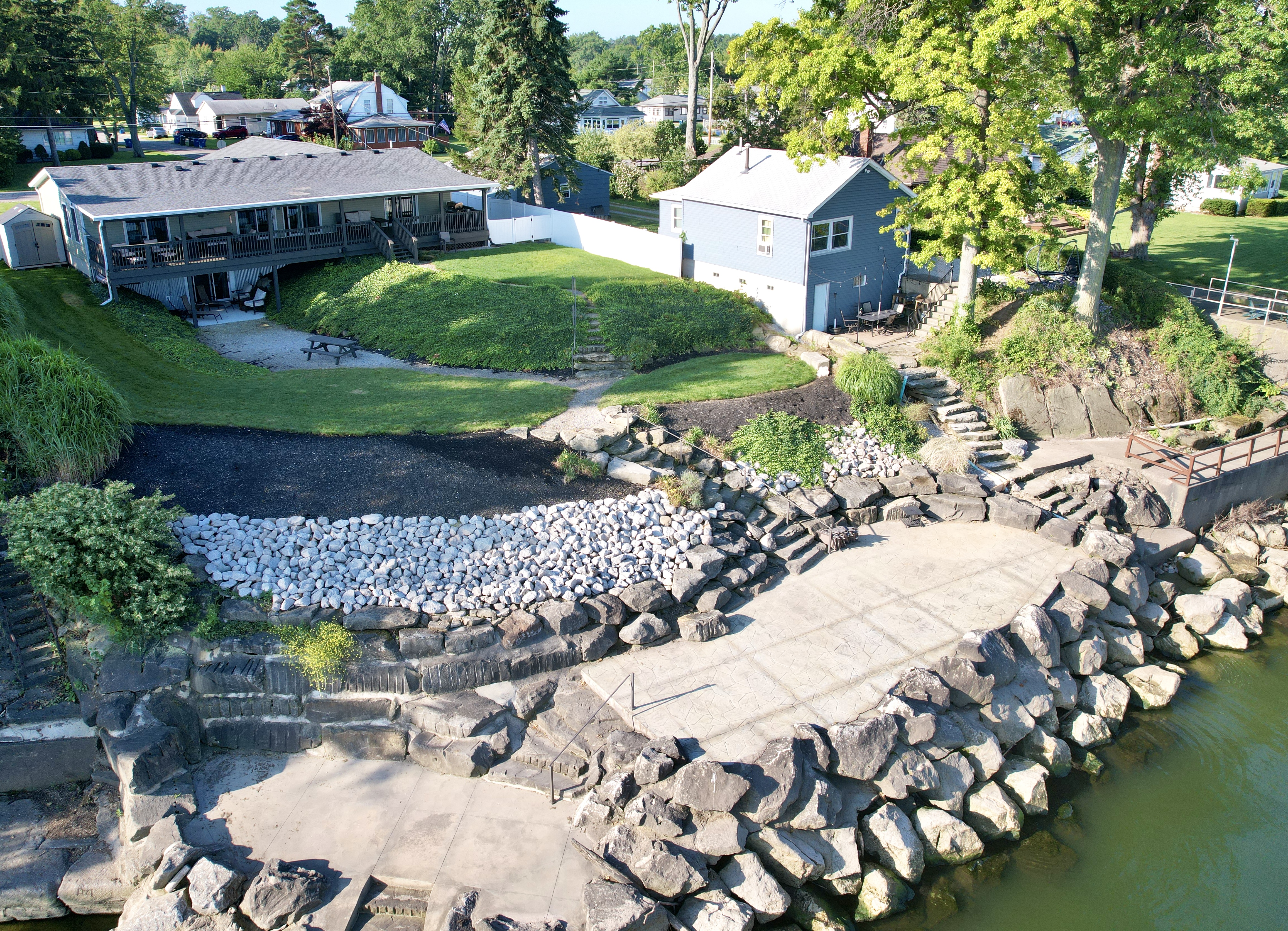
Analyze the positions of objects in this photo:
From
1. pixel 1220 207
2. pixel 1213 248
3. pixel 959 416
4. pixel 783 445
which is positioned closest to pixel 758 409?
pixel 783 445

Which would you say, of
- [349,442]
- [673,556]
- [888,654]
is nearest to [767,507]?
[673,556]

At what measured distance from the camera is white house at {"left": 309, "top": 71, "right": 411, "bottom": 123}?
56281mm

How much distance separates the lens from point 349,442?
53.0 feet

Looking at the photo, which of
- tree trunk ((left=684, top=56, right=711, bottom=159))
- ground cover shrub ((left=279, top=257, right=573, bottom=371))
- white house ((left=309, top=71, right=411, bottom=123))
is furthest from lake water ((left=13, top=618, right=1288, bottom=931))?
white house ((left=309, top=71, right=411, bottom=123))

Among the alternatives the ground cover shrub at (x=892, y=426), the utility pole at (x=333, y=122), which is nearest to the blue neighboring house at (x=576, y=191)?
the utility pole at (x=333, y=122)

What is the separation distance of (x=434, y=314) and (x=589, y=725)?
1578 centimetres

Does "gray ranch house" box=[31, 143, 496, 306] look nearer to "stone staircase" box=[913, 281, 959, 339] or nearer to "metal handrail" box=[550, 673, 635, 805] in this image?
"stone staircase" box=[913, 281, 959, 339]

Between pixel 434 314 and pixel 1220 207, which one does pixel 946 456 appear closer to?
pixel 434 314

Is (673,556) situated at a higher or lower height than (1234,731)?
higher

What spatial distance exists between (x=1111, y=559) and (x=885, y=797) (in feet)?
23.5

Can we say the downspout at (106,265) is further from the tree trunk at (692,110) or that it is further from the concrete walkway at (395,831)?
the tree trunk at (692,110)

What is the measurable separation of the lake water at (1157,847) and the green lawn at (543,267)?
→ 17911mm

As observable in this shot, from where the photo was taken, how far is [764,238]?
2423cm

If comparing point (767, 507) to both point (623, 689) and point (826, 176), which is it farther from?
point (826, 176)
